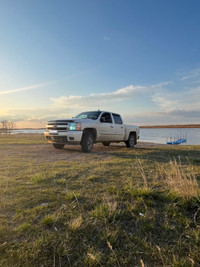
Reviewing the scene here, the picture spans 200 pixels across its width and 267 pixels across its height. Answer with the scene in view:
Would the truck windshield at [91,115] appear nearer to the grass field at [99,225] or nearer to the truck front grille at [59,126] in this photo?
the truck front grille at [59,126]

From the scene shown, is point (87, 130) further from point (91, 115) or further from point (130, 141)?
point (130, 141)

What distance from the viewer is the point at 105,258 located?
1.67 meters

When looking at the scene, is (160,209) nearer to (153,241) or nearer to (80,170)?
(153,241)

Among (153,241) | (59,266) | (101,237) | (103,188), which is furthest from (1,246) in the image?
(103,188)

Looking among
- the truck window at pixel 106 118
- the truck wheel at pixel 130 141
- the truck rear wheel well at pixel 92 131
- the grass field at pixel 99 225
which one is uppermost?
the truck window at pixel 106 118

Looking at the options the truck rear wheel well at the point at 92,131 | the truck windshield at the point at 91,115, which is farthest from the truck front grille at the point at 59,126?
the truck windshield at the point at 91,115

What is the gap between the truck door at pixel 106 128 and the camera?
9375mm

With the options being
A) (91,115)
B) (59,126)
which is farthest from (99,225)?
(91,115)

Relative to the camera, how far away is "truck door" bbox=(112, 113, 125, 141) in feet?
34.5

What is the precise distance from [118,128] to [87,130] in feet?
8.50

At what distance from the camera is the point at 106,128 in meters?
9.64

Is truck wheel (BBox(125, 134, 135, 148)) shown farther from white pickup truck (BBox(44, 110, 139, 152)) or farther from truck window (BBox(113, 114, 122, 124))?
truck window (BBox(113, 114, 122, 124))

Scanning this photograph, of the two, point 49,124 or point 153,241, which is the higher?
point 49,124

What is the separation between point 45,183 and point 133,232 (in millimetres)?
2266
